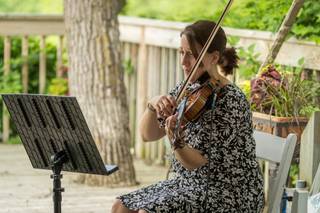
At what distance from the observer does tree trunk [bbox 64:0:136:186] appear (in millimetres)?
6957

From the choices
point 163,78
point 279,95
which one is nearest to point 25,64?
point 163,78

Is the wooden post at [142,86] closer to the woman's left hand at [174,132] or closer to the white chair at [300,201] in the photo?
the white chair at [300,201]

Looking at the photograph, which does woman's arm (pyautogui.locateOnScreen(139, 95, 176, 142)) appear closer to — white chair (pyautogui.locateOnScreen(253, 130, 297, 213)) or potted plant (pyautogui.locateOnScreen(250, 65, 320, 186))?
white chair (pyautogui.locateOnScreen(253, 130, 297, 213))

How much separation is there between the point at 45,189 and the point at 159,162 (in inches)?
50.7

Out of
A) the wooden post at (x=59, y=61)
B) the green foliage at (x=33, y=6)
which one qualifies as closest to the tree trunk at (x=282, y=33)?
the wooden post at (x=59, y=61)

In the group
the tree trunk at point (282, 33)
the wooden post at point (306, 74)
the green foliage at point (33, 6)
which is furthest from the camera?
the green foliage at point (33, 6)

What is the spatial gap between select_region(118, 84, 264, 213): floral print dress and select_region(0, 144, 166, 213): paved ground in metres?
1.98

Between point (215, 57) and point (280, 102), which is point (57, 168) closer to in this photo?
point (215, 57)

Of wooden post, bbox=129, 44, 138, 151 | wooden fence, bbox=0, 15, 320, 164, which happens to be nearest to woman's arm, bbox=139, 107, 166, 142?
wooden fence, bbox=0, 15, 320, 164

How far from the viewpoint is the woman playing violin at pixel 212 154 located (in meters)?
4.25

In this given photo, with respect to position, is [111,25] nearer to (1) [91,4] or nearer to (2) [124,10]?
(1) [91,4]

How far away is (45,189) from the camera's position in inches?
273

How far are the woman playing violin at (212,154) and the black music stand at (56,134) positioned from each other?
0.92 feet

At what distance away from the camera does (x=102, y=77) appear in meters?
6.96
